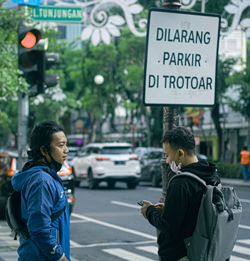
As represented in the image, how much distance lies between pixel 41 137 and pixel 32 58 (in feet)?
23.0

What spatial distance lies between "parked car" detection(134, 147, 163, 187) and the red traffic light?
19186 mm

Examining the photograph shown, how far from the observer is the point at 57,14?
13625 mm

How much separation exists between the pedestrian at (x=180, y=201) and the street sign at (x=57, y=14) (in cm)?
923

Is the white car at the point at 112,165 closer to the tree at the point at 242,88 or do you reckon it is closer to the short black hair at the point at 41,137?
the tree at the point at 242,88

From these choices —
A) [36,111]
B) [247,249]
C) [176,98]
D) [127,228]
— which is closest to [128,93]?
[36,111]

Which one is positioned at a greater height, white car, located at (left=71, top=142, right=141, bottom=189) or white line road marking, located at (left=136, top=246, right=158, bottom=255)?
white car, located at (left=71, top=142, right=141, bottom=189)

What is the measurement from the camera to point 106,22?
13742 mm

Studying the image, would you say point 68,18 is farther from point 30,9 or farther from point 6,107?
point 6,107

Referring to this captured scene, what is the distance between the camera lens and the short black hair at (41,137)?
4.72 metres

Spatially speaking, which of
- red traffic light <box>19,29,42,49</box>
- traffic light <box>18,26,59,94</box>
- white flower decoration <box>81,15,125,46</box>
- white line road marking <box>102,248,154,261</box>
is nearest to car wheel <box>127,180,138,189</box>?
white flower decoration <box>81,15,125,46</box>

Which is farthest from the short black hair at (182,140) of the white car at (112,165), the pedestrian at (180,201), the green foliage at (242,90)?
the green foliage at (242,90)

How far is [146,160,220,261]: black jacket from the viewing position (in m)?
4.43

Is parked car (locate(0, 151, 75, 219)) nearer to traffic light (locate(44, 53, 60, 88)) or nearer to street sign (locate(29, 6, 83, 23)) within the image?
street sign (locate(29, 6, 83, 23))

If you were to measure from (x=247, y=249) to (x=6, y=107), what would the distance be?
34.6m
